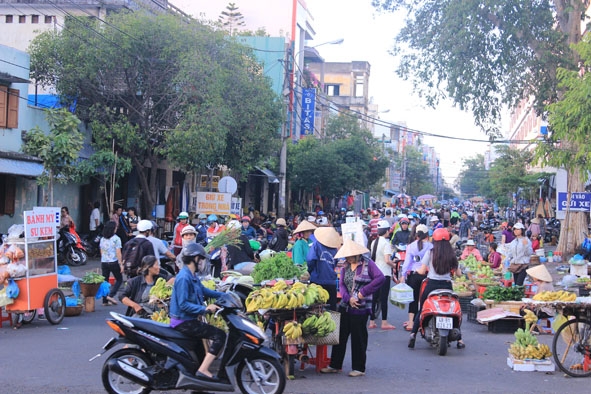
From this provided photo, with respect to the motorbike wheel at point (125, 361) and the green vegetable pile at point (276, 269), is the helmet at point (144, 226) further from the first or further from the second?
the motorbike wheel at point (125, 361)

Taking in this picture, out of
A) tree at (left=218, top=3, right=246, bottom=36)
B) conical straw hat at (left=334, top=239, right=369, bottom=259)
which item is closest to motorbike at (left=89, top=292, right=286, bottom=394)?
conical straw hat at (left=334, top=239, right=369, bottom=259)

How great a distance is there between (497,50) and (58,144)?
15593 millimetres

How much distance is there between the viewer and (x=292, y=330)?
8.34 meters

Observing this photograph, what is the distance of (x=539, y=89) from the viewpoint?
26578 mm

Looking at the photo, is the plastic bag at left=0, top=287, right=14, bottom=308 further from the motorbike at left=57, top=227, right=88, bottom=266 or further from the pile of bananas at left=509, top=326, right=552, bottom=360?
the motorbike at left=57, top=227, right=88, bottom=266

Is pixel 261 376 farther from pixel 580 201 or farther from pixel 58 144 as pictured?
pixel 580 201

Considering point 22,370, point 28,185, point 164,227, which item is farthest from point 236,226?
point 164,227

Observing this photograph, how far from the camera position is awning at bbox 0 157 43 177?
19797 millimetres

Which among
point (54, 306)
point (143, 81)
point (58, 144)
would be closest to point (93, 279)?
point (54, 306)

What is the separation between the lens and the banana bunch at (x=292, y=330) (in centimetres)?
834

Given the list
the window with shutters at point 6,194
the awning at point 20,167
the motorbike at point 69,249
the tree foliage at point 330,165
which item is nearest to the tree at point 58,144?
the awning at point 20,167

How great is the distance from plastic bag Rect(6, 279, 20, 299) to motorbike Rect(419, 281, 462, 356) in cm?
635

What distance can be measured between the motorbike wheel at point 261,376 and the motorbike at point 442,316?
3.44 meters

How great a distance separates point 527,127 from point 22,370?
7532 cm
